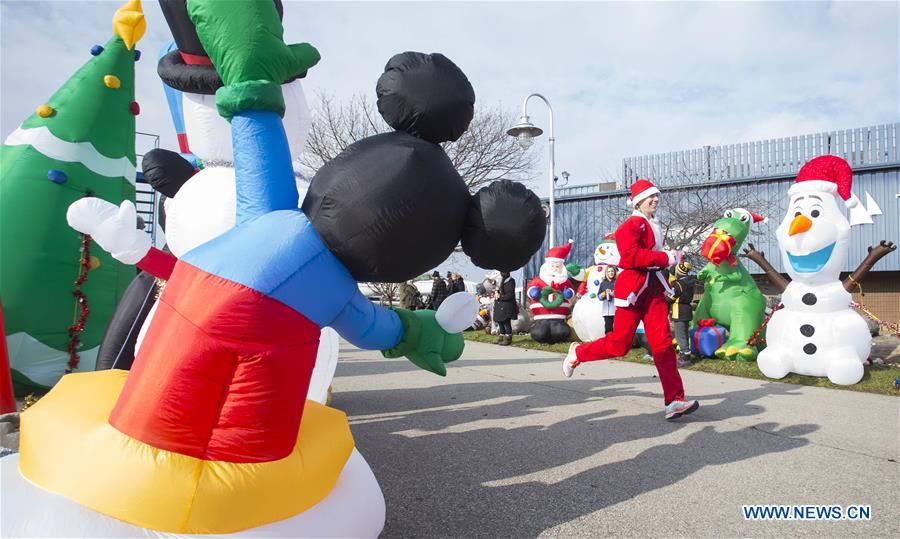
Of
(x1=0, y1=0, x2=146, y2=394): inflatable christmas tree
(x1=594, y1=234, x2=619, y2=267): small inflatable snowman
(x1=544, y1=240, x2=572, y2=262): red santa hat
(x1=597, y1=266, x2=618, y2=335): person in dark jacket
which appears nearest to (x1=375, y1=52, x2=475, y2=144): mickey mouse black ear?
(x1=0, y1=0, x2=146, y2=394): inflatable christmas tree

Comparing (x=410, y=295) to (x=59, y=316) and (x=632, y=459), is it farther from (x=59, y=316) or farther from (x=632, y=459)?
(x=632, y=459)

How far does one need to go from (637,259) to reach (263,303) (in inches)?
126

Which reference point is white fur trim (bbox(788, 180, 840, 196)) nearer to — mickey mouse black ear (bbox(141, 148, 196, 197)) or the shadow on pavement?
the shadow on pavement

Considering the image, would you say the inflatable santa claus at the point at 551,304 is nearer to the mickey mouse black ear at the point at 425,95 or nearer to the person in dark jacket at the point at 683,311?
the person in dark jacket at the point at 683,311

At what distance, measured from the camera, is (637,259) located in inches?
167

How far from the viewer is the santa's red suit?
14.0ft

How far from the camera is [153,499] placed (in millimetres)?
1618

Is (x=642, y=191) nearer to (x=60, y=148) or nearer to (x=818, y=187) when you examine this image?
(x=818, y=187)

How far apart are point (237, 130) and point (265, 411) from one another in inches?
37.6

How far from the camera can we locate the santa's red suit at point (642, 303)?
428 centimetres

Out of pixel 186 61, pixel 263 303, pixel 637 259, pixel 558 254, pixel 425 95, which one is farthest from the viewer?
pixel 558 254

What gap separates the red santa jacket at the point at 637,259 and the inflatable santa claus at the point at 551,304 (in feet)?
20.9

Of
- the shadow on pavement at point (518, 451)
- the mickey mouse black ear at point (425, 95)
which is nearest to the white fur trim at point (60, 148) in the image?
the shadow on pavement at point (518, 451)

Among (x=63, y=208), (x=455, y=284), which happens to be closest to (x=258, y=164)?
(x=63, y=208)
